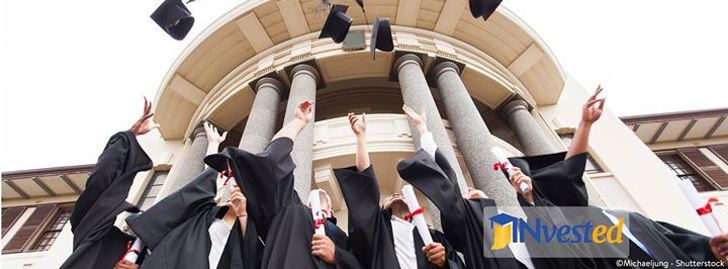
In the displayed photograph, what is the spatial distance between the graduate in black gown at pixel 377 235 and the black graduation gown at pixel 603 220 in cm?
84

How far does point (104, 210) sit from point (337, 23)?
175 inches

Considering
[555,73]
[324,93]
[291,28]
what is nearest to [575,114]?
[555,73]

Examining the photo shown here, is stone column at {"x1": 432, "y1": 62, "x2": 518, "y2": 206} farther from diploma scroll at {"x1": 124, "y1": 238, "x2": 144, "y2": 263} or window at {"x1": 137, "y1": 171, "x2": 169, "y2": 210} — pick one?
window at {"x1": 137, "y1": 171, "x2": 169, "y2": 210}

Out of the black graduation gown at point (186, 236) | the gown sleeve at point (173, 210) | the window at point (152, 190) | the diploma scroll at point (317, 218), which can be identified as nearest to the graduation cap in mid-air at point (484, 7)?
the diploma scroll at point (317, 218)

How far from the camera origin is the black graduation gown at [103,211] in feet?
8.11

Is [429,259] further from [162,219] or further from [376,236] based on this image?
[162,219]

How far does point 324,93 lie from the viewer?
10.1 m

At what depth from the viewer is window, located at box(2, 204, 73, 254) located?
1117 centimetres

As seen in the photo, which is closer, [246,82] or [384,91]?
[246,82]

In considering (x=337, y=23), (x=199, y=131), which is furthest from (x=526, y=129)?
(x=199, y=131)

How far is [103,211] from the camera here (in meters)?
2.55

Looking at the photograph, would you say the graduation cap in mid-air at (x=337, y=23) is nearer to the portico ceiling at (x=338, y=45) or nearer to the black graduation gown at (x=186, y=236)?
the portico ceiling at (x=338, y=45)

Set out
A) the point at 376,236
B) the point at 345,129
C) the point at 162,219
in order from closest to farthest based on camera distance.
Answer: the point at 376,236 < the point at 162,219 < the point at 345,129

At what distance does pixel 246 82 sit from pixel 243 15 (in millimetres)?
1726
